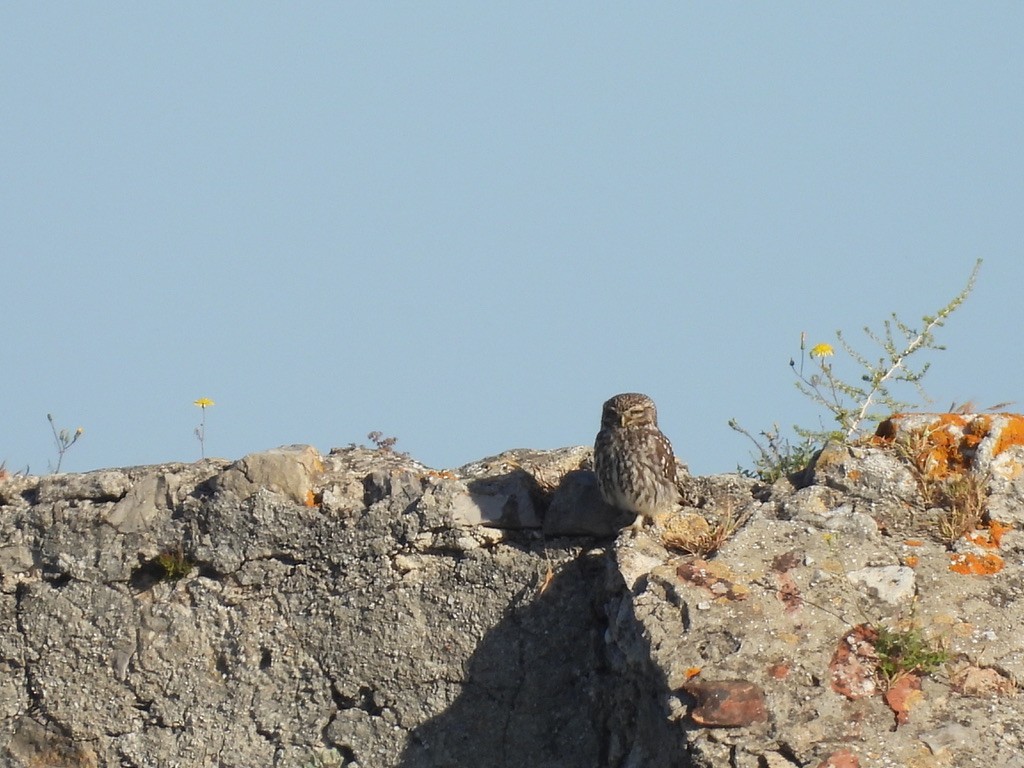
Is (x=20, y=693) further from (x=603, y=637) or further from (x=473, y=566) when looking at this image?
(x=603, y=637)

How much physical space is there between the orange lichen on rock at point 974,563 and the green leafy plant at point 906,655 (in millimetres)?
472

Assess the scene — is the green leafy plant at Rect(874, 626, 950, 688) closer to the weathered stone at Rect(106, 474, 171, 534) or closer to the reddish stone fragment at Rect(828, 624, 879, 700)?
the reddish stone fragment at Rect(828, 624, 879, 700)

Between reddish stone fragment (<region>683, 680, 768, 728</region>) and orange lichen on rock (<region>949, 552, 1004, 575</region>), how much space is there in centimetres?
112

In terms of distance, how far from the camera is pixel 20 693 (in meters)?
7.06

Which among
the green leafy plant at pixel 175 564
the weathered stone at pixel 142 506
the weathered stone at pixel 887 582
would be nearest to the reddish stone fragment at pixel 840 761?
the weathered stone at pixel 887 582

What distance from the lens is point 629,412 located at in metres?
7.39

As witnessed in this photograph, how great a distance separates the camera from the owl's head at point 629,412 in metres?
7.36

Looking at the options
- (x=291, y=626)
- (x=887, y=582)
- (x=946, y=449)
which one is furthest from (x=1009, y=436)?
(x=291, y=626)

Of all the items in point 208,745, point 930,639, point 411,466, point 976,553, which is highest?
point 411,466

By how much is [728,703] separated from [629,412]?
222 centimetres

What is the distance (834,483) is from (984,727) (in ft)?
4.56

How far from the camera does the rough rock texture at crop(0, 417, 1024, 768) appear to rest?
5824 millimetres

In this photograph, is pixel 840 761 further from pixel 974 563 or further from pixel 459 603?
pixel 459 603

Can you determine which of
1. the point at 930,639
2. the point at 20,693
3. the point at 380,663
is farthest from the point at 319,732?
the point at 930,639
